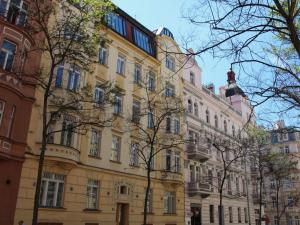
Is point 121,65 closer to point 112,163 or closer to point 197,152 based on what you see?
point 112,163

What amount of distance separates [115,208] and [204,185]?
12.2 metres

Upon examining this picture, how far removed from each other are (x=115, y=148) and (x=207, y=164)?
14836mm

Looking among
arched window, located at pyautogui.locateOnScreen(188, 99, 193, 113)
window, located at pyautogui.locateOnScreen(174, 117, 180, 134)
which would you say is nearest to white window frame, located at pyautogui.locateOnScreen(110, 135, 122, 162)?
window, located at pyautogui.locateOnScreen(174, 117, 180, 134)

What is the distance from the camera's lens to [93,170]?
22.5 metres

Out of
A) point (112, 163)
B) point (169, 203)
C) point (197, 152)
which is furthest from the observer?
point (197, 152)

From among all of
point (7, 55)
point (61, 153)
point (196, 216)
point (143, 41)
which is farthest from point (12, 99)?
point (196, 216)

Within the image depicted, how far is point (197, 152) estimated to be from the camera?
33250mm

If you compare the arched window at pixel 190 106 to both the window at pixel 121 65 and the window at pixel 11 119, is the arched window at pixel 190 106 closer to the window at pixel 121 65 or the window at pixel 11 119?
the window at pixel 121 65

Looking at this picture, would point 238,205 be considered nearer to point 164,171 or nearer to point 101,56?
point 164,171

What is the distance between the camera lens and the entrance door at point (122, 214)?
2429cm

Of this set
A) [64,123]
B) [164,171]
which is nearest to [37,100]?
[64,123]

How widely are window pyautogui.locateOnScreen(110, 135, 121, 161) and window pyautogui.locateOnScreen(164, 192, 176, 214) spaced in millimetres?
6777

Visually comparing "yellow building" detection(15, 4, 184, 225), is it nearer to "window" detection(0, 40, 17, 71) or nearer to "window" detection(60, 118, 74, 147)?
"window" detection(60, 118, 74, 147)

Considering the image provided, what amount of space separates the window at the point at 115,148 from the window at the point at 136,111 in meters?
2.00
